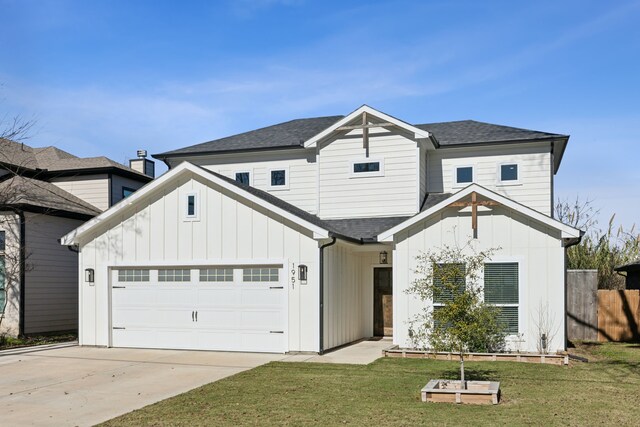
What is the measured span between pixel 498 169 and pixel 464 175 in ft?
3.38

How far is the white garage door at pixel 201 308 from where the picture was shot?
1530 centimetres

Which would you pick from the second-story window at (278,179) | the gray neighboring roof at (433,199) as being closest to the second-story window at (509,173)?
the gray neighboring roof at (433,199)

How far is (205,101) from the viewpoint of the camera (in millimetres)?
18297

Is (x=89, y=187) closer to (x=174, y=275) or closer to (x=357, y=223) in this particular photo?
(x=174, y=275)

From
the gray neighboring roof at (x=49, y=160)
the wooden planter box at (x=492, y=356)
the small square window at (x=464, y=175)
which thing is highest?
the gray neighboring roof at (x=49, y=160)

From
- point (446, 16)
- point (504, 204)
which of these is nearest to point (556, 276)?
point (504, 204)

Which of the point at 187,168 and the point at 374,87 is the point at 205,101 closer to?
the point at 187,168

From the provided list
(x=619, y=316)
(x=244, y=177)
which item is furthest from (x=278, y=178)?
(x=619, y=316)

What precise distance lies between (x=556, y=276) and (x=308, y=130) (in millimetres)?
10082

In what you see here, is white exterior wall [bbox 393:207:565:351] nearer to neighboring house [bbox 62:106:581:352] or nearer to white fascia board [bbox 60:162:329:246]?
neighboring house [bbox 62:106:581:352]

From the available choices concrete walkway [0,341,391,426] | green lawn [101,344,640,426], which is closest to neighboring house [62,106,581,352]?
concrete walkway [0,341,391,426]

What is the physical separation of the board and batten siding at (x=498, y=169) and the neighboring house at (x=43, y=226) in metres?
11.7

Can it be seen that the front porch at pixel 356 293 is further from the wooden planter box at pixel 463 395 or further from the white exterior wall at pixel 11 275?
the white exterior wall at pixel 11 275

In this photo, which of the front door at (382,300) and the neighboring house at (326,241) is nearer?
the neighboring house at (326,241)
